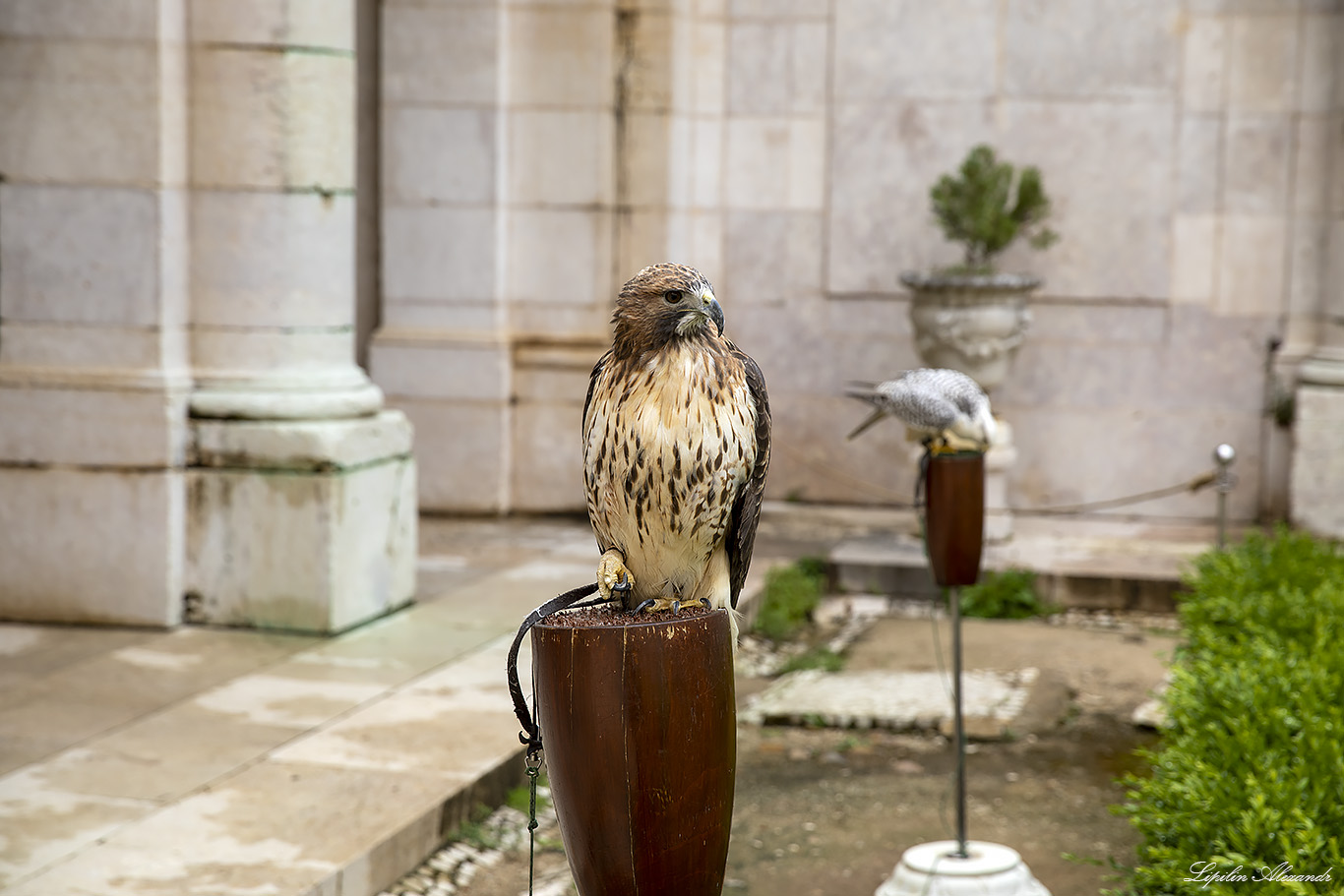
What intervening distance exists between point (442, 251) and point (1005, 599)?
13.8 feet

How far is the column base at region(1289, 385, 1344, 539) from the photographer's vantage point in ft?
31.1

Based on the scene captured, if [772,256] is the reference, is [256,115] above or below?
above

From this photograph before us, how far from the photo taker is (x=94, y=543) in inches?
265

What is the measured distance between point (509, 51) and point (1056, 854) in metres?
6.48

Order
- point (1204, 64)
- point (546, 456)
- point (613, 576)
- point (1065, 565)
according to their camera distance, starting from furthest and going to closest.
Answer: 1. point (546, 456)
2. point (1204, 64)
3. point (1065, 565)
4. point (613, 576)

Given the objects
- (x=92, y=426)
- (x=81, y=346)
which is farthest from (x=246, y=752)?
(x=81, y=346)

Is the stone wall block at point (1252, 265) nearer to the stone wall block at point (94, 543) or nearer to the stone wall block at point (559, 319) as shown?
the stone wall block at point (559, 319)

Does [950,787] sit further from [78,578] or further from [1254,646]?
[78,578]

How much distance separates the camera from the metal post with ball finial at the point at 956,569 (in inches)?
178

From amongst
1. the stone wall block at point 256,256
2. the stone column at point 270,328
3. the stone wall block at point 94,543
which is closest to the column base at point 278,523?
the stone column at point 270,328

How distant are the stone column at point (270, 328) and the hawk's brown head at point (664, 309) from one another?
14.0ft

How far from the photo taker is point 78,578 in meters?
6.78

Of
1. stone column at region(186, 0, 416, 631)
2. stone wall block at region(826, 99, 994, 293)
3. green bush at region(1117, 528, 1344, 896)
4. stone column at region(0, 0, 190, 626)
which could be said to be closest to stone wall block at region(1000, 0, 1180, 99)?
stone wall block at region(826, 99, 994, 293)

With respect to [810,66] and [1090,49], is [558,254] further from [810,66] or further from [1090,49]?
[1090,49]
